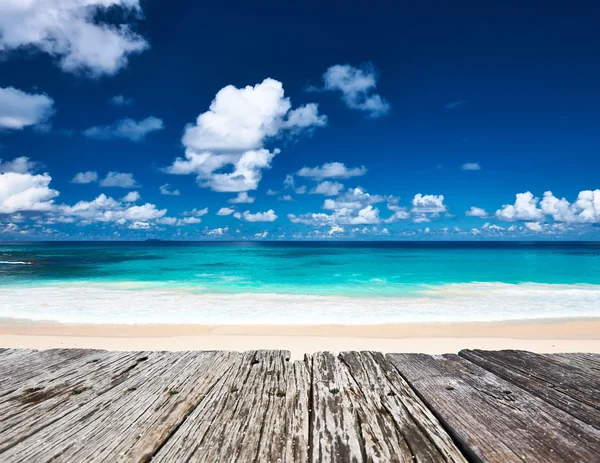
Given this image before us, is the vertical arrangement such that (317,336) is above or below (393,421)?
below

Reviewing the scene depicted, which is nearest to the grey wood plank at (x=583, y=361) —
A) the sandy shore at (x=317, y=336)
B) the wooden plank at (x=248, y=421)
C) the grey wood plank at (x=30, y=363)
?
the wooden plank at (x=248, y=421)

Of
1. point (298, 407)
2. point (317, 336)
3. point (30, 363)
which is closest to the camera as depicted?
point (298, 407)

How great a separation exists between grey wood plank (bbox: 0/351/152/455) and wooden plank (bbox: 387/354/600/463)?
75.9 inches

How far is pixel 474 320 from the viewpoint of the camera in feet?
36.3

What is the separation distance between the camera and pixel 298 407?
1.87 meters

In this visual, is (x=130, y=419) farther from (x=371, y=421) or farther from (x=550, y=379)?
(x=550, y=379)

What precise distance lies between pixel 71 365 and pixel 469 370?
2805mm

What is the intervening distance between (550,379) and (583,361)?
56 cm

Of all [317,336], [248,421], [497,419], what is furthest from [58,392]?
[317,336]

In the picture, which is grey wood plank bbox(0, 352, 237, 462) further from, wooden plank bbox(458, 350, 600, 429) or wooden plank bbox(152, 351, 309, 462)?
wooden plank bbox(458, 350, 600, 429)

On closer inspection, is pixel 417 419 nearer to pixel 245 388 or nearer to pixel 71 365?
pixel 245 388

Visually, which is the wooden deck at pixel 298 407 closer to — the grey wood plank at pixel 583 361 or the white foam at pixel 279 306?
the grey wood plank at pixel 583 361

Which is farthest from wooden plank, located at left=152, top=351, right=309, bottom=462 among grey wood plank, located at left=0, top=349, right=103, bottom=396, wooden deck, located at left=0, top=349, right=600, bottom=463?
grey wood plank, located at left=0, top=349, right=103, bottom=396

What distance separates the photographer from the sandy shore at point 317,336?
790cm
